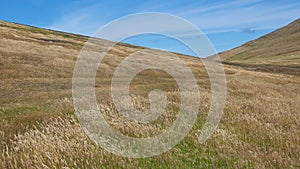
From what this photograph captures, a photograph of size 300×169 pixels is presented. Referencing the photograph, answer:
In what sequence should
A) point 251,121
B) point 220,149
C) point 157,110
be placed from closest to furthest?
point 220,149 → point 251,121 → point 157,110

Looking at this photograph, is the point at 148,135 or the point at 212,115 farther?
the point at 212,115

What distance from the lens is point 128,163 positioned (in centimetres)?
578

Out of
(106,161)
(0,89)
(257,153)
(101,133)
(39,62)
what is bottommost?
(257,153)

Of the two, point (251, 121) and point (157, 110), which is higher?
point (157, 110)

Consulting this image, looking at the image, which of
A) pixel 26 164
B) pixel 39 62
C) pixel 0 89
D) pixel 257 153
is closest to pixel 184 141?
pixel 257 153

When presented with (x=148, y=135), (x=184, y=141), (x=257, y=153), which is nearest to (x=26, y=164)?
(x=148, y=135)

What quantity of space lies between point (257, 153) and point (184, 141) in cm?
158

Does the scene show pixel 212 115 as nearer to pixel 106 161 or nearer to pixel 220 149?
pixel 220 149

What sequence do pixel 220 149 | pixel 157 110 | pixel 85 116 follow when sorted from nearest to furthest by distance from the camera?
1. pixel 220 149
2. pixel 85 116
3. pixel 157 110

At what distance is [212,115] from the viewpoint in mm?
9719

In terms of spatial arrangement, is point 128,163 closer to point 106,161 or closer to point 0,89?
point 106,161

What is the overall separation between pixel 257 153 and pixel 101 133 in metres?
3.49

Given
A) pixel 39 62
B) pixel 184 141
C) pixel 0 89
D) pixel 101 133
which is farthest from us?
pixel 39 62

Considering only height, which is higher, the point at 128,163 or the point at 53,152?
the point at 53,152
